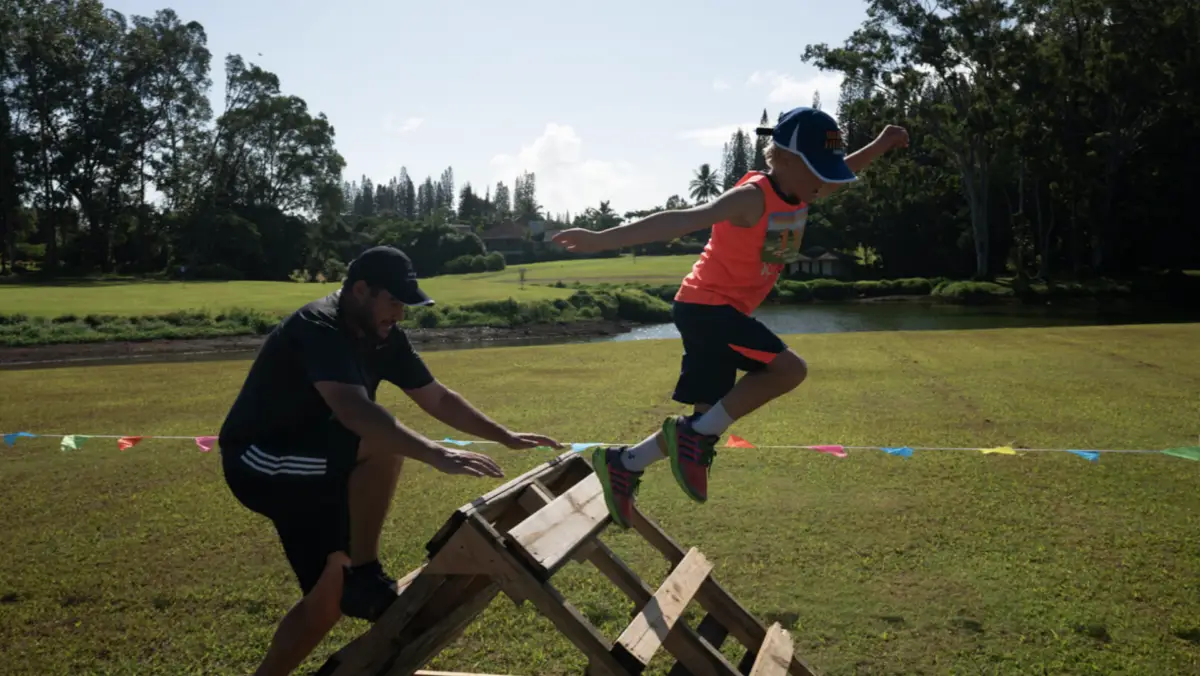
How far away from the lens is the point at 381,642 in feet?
11.6

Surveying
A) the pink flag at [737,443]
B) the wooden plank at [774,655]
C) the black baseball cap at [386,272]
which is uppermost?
the black baseball cap at [386,272]

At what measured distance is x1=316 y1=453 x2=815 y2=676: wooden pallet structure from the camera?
337cm

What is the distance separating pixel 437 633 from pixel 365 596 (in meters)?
0.44

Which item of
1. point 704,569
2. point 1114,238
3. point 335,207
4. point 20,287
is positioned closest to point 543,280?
point 335,207

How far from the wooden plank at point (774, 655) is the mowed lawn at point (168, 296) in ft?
135

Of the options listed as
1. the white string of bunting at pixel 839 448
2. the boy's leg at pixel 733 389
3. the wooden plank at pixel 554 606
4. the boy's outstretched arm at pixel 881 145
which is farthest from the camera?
the white string of bunting at pixel 839 448

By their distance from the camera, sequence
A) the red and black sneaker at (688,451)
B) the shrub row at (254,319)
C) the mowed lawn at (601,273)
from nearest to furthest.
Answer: the red and black sneaker at (688,451)
the shrub row at (254,319)
the mowed lawn at (601,273)

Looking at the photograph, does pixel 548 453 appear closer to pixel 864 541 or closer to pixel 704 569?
pixel 864 541

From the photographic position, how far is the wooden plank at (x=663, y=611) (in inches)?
136

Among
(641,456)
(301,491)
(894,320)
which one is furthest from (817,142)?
(894,320)

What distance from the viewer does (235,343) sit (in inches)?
1374

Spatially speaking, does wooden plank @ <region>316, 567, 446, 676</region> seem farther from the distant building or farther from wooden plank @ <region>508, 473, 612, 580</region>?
the distant building

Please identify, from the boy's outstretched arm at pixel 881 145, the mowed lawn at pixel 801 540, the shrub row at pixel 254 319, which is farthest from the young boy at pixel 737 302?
the shrub row at pixel 254 319

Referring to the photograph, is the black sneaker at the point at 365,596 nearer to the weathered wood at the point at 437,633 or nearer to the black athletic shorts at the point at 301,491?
the black athletic shorts at the point at 301,491
